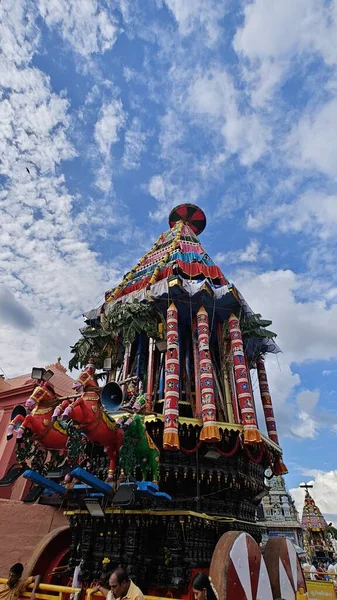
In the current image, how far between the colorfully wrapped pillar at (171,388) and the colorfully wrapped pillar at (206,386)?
736 mm

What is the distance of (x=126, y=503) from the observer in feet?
21.4

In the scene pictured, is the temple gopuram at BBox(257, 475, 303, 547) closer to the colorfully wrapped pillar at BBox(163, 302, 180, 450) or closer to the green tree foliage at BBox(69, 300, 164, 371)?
the green tree foliage at BBox(69, 300, 164, 371)

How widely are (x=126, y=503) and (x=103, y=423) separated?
1536 mm

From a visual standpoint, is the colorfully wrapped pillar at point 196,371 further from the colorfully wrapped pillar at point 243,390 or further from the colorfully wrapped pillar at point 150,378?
the colorfully wrapped pillar at point 150,378

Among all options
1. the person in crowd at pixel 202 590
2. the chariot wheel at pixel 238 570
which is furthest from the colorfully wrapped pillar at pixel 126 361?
the person in crowd at pixel 202 590

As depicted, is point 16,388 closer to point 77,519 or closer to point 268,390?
point 77,519

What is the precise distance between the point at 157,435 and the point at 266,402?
204 inches

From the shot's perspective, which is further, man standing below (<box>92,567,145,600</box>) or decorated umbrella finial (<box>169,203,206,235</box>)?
decorated umbrella finial (<box>169,203,206,235</box>)

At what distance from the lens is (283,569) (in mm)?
7957

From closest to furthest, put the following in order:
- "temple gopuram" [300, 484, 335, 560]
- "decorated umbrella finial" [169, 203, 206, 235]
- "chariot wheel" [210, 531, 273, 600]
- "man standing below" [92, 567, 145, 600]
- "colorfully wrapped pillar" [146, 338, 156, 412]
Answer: "man standing below" [92, 567, 145, 600], "chariot wheel" [210, 531, 273, 600], "colorfully wrapped pillar" [146, 338, 156, 412], "decorated umbrella finial" [169, 203, 206, 235], "temple gopuram" [300, 484, 335, 560]

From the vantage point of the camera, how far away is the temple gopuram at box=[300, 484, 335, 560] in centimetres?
3148

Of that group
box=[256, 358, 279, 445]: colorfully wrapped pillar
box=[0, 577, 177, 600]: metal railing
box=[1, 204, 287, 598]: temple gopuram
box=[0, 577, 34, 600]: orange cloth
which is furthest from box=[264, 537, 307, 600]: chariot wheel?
box=[0, 577, 34, 600]: orange cloth

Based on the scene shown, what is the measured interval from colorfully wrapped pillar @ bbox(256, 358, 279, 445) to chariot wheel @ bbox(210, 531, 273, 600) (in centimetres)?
518

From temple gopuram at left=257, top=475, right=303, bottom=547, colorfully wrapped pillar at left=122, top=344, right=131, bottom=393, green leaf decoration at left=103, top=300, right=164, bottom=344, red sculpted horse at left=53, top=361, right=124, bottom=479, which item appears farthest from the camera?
temple gopuram at left=257, top=475, right=303, bottom=547
